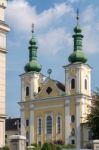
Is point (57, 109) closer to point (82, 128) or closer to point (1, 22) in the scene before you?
point (82, 128)

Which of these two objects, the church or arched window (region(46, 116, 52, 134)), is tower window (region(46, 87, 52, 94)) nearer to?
the church

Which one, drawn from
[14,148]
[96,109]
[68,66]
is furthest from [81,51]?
[14,148]

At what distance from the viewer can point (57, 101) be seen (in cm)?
8012

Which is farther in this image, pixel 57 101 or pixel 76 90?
pixel 57 101

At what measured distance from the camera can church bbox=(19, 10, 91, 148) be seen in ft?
252

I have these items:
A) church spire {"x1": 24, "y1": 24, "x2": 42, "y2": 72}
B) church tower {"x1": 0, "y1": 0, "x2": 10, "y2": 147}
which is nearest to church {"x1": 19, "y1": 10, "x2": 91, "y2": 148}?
church spire {"x1": 24, "y1": 24, "x2": 42, "y2": 72}

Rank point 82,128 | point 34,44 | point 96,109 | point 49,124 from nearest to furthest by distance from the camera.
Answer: point 96,109
point 82,128
point 49,124
point 34,44

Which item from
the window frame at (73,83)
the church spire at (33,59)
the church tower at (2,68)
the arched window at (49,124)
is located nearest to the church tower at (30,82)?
the church spire at (33,59)

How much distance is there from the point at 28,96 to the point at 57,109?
711 cm

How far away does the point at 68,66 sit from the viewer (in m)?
80.8

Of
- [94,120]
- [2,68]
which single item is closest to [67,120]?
[94,120]

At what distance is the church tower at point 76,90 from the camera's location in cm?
7628

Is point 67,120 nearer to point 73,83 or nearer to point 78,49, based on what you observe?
point 73,83

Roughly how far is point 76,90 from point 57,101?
374 centimetres
